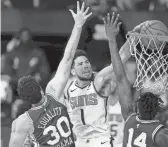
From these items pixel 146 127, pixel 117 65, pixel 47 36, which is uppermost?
pixel 47 36

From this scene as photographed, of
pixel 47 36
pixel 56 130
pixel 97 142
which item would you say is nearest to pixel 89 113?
pixel 97 142

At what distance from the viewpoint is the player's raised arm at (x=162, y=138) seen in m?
4.80

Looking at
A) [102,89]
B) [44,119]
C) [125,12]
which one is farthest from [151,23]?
[125,12]

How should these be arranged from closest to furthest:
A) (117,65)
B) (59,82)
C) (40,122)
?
(40,122) < (117,65) < (59,82)

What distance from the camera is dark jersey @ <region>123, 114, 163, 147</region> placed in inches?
193

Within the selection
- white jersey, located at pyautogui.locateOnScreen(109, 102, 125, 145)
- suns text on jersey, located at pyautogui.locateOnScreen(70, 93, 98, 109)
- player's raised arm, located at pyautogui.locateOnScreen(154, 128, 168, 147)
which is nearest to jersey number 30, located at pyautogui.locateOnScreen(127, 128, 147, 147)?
player's raised arm, located at pyautogui.locateOnScreen(154, 128, 168, 147)

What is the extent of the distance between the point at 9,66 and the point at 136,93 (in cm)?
233

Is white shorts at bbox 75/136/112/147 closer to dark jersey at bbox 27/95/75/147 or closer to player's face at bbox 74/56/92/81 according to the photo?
player's face at bbox 74/56/92/81

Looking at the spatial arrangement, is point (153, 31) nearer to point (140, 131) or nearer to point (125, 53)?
point (125, 53)

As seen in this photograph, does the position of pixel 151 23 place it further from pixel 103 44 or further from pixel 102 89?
pixel 103 44

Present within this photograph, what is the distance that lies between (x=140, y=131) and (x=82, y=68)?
76.4 inches

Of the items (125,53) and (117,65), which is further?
(125,53)

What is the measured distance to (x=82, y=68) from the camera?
22.3 feet

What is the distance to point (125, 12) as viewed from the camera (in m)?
9.73
